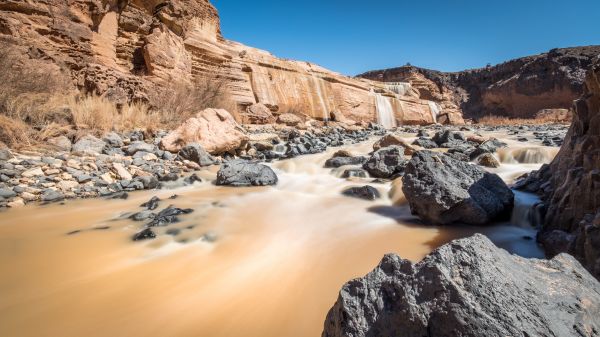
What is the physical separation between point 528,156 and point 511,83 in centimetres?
3170

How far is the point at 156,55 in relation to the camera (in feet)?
33.1

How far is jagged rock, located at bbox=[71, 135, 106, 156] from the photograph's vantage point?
4.89 m

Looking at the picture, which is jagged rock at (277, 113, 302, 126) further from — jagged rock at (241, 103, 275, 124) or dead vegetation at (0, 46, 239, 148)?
dead vegetation at (0, 46, 239, 148)

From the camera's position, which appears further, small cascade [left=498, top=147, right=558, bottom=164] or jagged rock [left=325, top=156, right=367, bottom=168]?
jagged rock [left=325, top=156, right=367, bottom=168]

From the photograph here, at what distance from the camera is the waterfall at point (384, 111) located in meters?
20.2

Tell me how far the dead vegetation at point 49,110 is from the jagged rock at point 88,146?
416mm

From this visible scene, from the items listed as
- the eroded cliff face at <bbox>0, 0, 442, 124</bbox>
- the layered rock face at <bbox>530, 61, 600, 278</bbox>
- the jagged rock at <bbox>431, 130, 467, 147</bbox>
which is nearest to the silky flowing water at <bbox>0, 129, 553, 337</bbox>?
the layered rock face at <bbox>530, 61, 600, 278</bbox>

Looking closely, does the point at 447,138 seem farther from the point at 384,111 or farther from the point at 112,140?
the point at 384,111

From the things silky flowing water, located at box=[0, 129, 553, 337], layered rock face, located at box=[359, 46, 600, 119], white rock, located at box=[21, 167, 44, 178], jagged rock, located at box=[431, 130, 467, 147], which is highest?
layered rock face, located at box=[359, 46, 600, 119]

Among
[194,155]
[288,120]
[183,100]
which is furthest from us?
[288,120]

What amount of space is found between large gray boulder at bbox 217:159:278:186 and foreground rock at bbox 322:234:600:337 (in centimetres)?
372

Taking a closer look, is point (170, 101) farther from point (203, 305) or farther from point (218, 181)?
point (203, 305)

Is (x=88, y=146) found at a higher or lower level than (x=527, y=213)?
higher

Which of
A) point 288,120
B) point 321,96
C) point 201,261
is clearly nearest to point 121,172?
point 201,261
